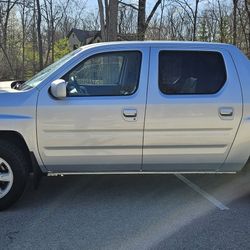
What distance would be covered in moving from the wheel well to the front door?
213mm

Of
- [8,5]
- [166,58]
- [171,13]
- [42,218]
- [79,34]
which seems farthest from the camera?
[79,34]

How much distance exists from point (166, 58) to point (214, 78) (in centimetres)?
58

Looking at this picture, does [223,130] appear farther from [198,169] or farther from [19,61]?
[19,61]

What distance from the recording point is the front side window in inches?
188

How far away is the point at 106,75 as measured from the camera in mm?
4906

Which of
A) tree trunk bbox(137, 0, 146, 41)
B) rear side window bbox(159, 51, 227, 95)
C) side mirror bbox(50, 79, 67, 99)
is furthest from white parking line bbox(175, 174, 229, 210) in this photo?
tree trunk bbox(137, 0, 146, 41)

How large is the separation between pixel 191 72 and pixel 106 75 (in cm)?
95

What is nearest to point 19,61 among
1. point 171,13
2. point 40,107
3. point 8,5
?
point 8,5

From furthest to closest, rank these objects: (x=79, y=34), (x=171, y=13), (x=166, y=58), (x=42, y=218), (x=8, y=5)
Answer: (x=79, y=34) < (x=171, y=13) < (x=8, y=5) < (x=166, y=58) < (x=42, y=218)

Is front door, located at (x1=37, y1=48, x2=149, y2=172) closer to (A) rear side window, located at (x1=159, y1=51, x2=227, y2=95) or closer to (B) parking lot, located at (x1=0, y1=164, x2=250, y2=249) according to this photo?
(A) rear side window, located at (x1=159, y1=51, x2=227, y2=95)

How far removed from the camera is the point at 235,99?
15.7ft

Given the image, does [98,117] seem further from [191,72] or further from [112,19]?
[112,19]

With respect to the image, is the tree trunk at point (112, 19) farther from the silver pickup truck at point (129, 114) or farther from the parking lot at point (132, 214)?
the silver pickup truck at point (129, 114)

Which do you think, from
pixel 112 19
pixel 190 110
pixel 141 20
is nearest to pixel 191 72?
pixel 190 110
